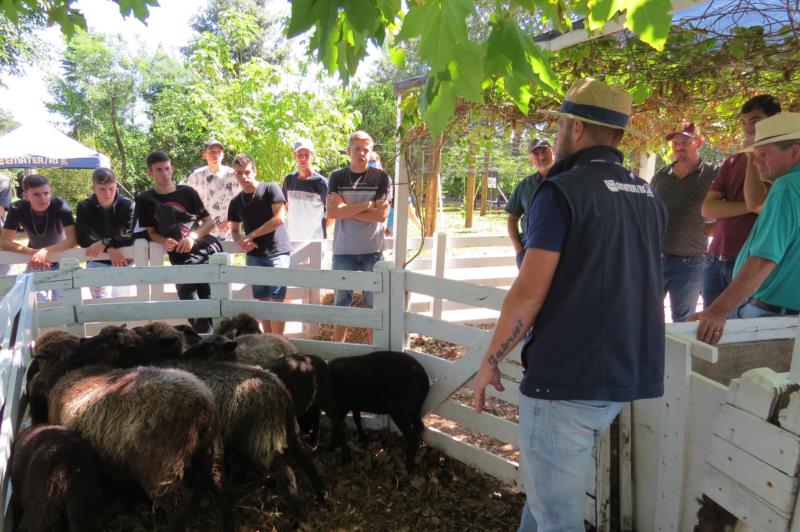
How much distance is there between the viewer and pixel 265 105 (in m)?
11.0

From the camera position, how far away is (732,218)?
13.4ft

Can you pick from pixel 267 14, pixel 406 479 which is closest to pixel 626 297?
pixel 406 479

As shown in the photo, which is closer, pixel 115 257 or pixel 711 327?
pixel 711 327

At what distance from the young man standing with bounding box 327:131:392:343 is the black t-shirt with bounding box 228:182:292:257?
59 centimetres

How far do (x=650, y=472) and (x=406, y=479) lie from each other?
174 centimetres

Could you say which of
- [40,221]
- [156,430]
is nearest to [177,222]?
[40,221]

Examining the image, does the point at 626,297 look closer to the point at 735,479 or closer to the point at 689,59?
the point at 735,479

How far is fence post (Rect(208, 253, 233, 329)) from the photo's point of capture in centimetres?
444

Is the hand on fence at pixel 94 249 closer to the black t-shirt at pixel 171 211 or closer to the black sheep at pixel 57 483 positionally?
the black t-shirt at pixel 171 211

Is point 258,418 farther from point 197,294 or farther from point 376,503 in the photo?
point 197,294

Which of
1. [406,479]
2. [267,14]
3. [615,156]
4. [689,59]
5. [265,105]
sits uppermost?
[267,14]

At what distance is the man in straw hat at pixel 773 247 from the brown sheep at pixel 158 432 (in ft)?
8.85

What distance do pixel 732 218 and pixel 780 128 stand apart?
1.37 meters

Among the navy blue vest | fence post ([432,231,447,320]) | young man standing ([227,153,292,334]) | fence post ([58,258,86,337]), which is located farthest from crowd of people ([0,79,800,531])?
fence post ([58,258,86,337])
